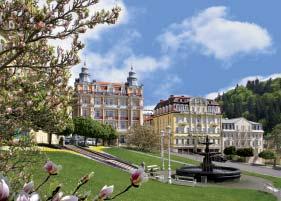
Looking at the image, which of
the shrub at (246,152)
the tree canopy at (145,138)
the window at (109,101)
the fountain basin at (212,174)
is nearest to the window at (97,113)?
the window at (109,101)

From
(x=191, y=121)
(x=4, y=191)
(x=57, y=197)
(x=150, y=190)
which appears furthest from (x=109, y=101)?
(x=4, y=191)

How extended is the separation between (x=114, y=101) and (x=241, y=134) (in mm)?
33443

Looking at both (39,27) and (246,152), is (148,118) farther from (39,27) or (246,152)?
(39,27)

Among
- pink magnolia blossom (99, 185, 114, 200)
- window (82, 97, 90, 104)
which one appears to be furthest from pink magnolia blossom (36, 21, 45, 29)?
window (82, 97, 90, 104)

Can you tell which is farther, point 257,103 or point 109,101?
point 257,103

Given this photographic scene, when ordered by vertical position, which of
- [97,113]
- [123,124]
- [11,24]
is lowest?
[11,24]

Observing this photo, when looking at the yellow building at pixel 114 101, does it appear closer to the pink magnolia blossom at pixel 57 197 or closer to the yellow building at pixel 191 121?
the yellow building at pixel 191 121

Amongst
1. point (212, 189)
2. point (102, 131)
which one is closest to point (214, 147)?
point (102, 131)

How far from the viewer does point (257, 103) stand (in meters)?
147

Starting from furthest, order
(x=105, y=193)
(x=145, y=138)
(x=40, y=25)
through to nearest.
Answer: (x=145, y=138), (x=40, y=25), (x=105, y=193)

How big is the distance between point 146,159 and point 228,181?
19.2 m

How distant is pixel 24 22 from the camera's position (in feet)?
20.0

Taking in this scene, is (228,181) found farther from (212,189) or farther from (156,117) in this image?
(156,117)

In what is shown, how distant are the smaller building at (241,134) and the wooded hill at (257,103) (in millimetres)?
29240
